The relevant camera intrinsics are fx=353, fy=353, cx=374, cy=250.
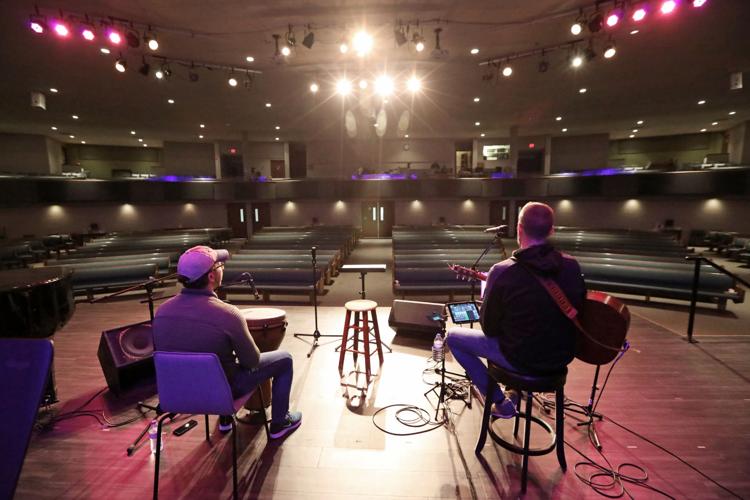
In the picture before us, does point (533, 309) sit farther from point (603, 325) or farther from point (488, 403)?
point (488, 403)

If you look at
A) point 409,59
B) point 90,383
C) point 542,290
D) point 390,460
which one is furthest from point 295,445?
point 409,59

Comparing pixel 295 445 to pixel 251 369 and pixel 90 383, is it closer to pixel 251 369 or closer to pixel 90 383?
pixel 251 369

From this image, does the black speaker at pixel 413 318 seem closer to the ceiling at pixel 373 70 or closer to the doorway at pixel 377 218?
the ceiling at pixel 373 70

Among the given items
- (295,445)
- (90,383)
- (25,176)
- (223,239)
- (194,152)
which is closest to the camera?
(295,445)

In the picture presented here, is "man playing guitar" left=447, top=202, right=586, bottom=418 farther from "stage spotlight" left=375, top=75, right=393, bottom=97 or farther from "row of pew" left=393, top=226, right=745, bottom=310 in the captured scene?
"stage spotlight" left=375, top=75, right=393, bottom=97

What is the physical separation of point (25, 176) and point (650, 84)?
76.2ft

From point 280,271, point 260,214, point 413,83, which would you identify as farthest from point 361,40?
point 260,214

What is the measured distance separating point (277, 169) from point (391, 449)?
20294 mm

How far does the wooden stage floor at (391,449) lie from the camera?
251cm

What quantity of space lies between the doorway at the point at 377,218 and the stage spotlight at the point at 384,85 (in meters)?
9.56

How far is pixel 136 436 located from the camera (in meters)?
3.11

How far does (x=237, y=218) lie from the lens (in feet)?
67.0

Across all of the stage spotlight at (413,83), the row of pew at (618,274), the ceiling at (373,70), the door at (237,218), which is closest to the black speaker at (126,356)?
the row of pew at (618,274)

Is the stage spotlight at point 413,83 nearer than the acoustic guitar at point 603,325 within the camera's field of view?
No
